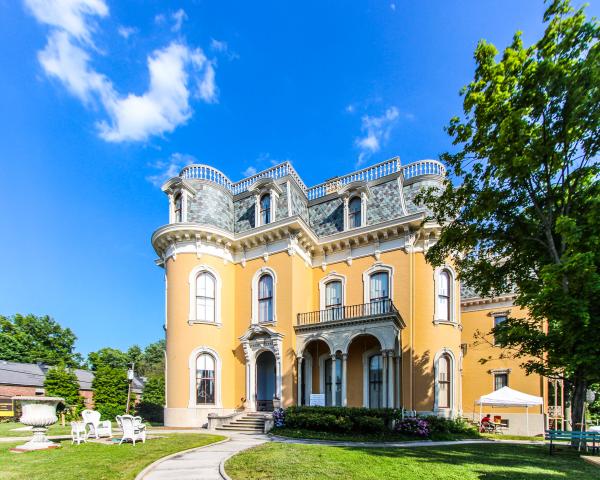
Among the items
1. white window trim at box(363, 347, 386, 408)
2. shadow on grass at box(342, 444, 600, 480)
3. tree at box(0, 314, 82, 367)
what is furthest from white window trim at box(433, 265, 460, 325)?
tree at box(0, 314, 82, 367)

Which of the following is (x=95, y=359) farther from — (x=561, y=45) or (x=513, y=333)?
(x=561, y=45)

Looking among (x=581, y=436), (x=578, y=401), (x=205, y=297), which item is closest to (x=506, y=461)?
(x=581, y=436)

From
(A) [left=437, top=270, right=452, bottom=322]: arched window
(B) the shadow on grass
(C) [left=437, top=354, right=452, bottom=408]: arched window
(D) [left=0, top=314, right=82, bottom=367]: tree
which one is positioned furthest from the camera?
(D) [left=0, top=314, right=82, bottom=367]: tree

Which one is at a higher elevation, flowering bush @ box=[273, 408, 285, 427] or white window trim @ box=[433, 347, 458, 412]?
white window trim @ box=[433, 347, 458, 412]

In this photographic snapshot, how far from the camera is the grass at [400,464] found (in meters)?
6.93

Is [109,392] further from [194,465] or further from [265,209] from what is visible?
[194,465]

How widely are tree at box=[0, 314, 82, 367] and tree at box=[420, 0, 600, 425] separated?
1637 inches

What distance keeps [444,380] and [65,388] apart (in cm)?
1890

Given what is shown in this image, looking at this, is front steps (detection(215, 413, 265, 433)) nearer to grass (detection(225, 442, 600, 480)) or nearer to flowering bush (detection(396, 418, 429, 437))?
flowering bush (detection(396, 418, 429, 437))

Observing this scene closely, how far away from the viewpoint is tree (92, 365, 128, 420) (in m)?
19.7

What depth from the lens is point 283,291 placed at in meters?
18.3

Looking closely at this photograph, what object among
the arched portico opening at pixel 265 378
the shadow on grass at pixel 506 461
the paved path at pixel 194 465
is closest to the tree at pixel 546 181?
the shadow on grass at pixel 506 461

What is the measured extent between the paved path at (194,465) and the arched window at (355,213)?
36.8 feet

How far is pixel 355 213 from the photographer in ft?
63.4
